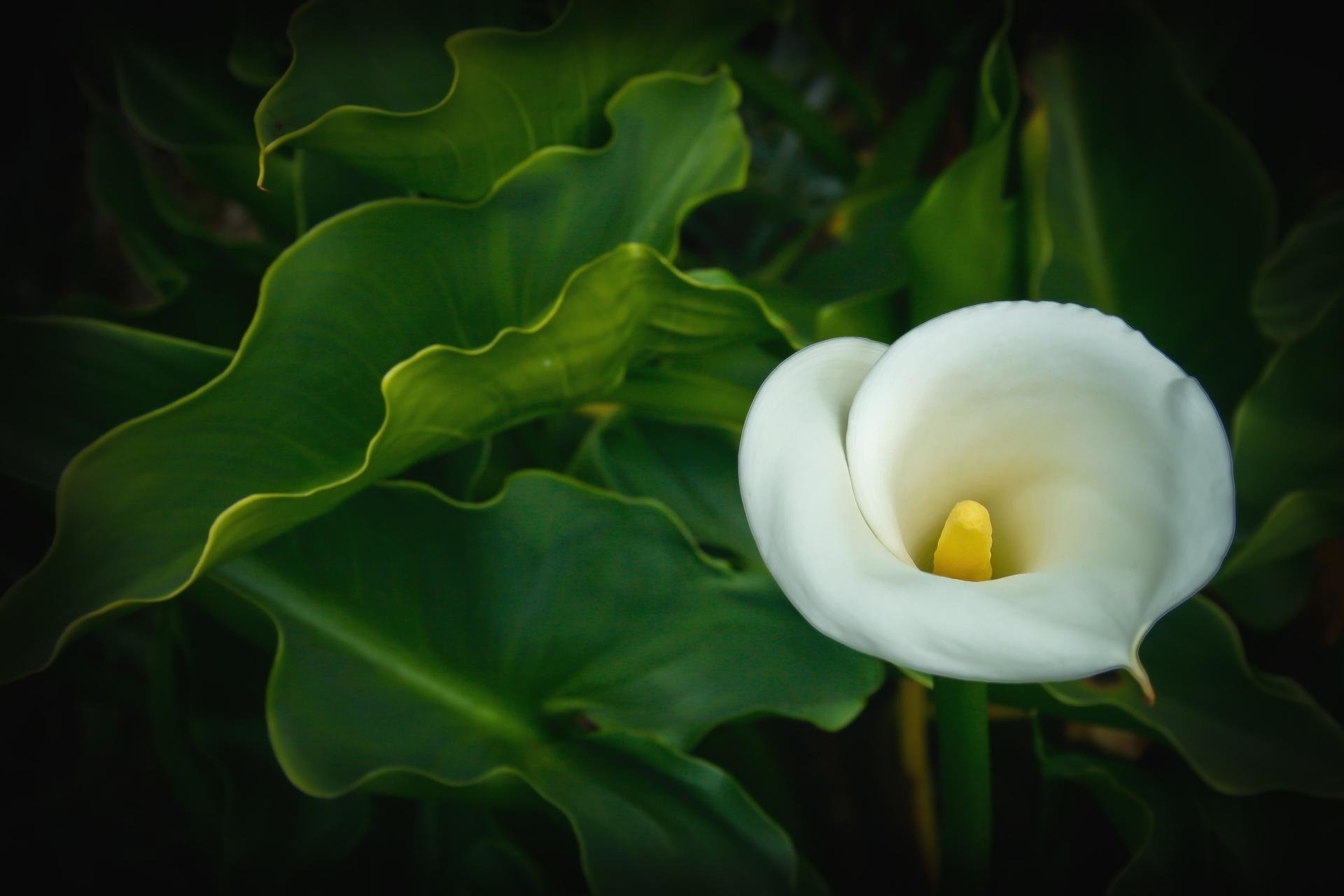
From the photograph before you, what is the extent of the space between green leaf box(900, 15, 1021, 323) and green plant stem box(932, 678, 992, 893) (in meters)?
0.25

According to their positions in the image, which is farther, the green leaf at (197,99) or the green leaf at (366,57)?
Answer: the green leaf at (197,99)

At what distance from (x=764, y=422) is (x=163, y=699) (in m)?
0.45

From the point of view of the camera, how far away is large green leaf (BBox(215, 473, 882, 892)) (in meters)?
0.51

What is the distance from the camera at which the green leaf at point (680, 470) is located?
64cm

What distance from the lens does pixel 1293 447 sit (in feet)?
1.94

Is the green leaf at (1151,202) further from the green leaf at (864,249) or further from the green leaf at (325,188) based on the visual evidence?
the green leaf at (325,188)

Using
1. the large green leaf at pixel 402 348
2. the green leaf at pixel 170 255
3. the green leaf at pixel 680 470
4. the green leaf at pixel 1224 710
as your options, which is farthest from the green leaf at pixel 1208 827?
the green leaf at pixel 170 255

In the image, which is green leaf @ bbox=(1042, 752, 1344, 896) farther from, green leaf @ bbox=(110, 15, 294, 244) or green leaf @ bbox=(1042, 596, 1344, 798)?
green leaf @ bbox=(110, 15, 294, 244)

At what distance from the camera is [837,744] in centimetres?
87

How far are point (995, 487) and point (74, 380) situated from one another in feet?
1.57

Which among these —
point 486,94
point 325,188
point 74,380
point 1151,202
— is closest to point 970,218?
point 1151,202

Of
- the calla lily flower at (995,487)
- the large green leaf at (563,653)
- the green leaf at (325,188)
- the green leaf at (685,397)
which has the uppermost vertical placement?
the green leaf at (325,188)

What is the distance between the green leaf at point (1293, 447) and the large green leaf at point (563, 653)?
0.91ft

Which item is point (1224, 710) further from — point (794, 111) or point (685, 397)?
point (794, 111)
